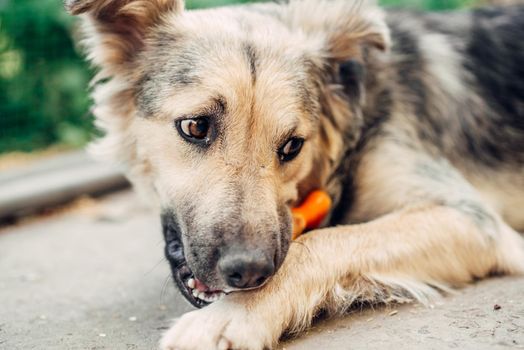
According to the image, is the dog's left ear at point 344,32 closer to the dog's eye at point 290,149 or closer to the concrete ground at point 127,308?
the dog's eye at point 290,149

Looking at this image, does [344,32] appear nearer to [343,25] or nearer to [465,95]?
[343,25]

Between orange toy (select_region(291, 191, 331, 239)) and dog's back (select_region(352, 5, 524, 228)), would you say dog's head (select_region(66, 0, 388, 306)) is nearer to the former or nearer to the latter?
orange toy (select_region(291, 191, 331, 239))

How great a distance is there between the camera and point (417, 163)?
341 centimetres

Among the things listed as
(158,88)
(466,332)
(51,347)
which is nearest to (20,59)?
(158,88)

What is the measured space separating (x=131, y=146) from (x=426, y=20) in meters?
2.05

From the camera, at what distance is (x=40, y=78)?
617 cm

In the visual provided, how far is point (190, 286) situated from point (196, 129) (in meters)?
0.69

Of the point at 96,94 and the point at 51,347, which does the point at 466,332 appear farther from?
the point at 96,94

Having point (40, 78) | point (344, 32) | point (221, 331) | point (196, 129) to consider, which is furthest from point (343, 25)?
point (40, 78)

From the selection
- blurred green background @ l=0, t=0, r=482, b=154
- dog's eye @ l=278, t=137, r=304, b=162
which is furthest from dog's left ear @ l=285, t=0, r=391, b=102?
blurred green background @ l=0, t=0, r=482, b=154

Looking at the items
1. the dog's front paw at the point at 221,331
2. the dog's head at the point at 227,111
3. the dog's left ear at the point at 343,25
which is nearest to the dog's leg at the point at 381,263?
the dog's front paw at the point at 221,331

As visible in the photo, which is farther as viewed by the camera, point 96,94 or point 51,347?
point 96,94

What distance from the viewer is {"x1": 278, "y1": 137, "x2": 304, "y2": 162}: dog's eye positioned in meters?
3.02

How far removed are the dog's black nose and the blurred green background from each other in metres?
3.79
